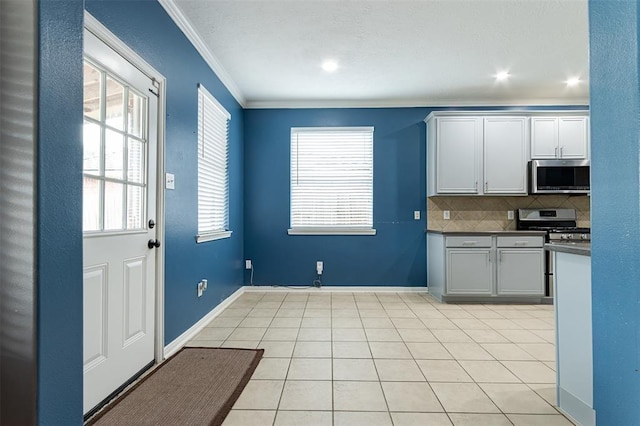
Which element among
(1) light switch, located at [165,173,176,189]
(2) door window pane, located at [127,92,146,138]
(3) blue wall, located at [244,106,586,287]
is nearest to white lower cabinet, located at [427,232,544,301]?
(3) blue wall, located at [244,106,586,287]

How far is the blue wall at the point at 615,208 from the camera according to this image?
1.10 metres

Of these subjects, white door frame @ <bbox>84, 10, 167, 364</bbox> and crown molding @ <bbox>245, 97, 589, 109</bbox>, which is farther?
crown molding @ <bbox>245, 97, 589, 109</bbox>

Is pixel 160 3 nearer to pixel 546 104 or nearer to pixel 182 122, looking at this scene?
pixel 182 122

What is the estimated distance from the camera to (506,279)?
4.16 m

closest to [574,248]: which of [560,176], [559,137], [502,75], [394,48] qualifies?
[394,48]

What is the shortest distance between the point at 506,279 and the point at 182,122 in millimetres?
3970

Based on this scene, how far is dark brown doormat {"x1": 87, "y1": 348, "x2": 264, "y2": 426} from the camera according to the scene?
1748mm

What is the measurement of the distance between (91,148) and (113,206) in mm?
353

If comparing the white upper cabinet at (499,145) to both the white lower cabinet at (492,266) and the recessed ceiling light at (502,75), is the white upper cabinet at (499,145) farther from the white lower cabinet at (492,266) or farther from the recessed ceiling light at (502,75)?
the white lower cabinet at (492,266)

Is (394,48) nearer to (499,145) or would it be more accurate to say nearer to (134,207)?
(499,145)

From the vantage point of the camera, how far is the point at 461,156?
4.43 m

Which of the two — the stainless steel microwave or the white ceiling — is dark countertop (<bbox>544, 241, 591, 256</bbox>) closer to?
the white ceiling

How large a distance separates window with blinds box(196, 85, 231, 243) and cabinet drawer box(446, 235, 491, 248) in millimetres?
2692

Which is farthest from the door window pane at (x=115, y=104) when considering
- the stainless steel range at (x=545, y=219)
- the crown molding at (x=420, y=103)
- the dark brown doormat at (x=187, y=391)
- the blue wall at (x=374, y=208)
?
the stainless steel range at (x=545, y=219)
